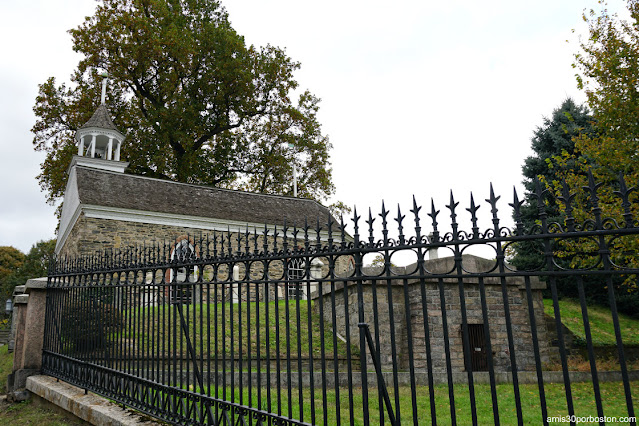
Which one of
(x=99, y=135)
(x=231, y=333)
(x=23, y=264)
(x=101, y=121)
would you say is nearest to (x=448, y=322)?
(x=231, y=333)

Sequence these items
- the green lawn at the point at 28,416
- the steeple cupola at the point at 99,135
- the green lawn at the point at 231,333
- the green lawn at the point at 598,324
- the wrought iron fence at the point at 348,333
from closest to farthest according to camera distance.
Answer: the wrought iron fence at the point at 348,333 < the green lawn at the point at 231,333 < the green lawn at the point at 28,416 < the green lawn at the point at 598,324 < the steeple cupola at the point at 99,135

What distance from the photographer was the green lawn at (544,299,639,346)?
43.9ft

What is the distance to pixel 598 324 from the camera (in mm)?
15430

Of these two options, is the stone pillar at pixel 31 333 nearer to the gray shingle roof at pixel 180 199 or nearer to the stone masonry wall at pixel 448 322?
the stone masonry wall at pixel 448 322

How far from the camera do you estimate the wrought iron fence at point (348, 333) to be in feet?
9.66

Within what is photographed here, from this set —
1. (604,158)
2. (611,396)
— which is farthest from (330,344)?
(604,158)

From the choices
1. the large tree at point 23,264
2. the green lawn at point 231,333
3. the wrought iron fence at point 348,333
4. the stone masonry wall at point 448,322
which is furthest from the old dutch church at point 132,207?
the large tree at point 23,264

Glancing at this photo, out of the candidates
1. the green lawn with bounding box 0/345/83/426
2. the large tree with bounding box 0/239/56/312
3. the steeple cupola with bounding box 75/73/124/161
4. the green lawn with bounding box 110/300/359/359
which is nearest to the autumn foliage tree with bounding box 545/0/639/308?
the green lawn with bounding box 110/300/359/359

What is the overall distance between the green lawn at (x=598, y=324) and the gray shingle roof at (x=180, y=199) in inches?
390

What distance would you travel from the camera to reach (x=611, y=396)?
8.57m

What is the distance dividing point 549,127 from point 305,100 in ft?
56.3

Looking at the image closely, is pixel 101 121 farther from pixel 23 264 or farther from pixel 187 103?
pixel 23 264

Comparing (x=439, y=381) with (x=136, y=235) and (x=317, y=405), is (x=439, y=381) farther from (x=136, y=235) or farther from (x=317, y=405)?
(x=136, y=235)

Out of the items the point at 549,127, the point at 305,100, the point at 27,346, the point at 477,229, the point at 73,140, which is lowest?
the point at 27,346
